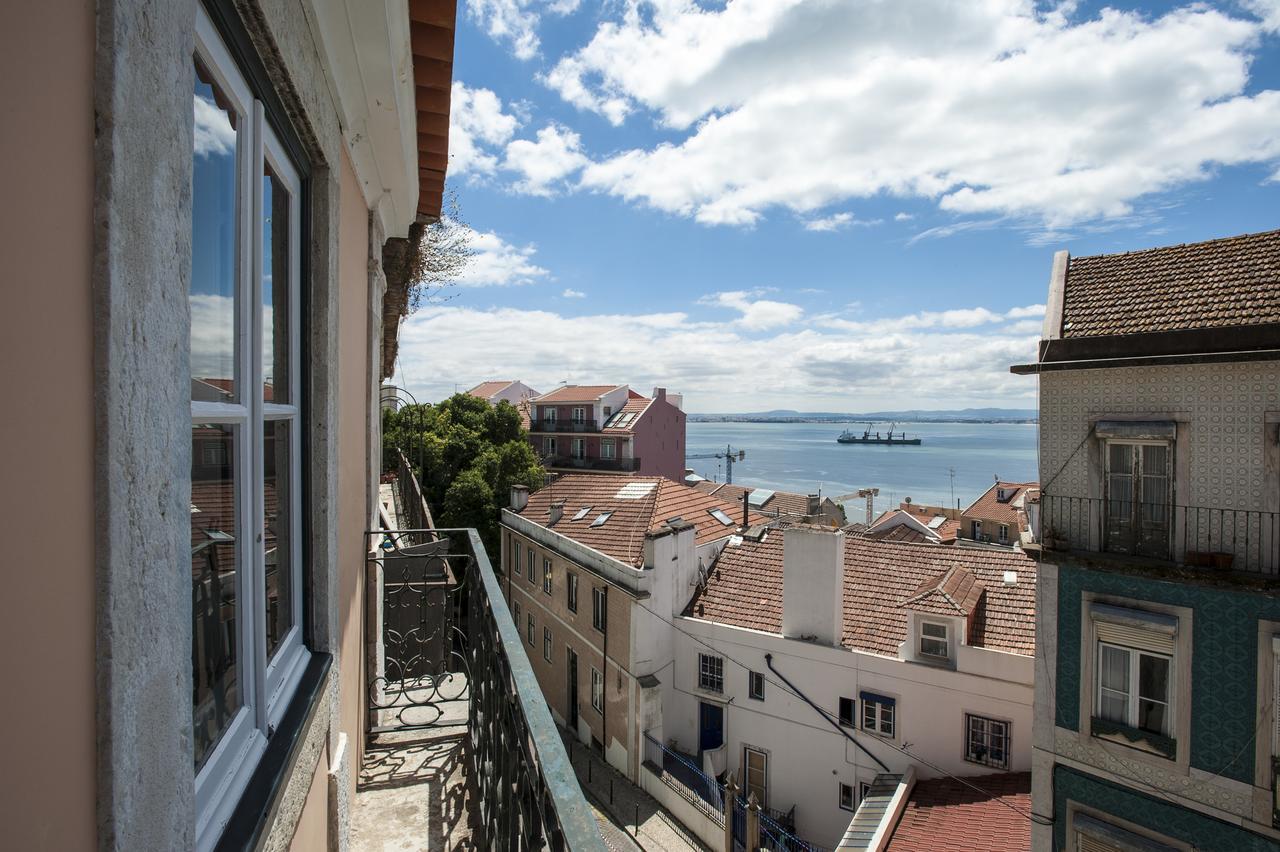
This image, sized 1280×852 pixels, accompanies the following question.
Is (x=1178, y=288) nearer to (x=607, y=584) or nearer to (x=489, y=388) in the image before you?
(x=607, y=584)

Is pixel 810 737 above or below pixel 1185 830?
below

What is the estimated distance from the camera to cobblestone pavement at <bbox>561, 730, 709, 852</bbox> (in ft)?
44.4

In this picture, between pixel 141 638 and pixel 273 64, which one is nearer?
pixel 141 638

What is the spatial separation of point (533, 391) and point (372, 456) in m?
55.3

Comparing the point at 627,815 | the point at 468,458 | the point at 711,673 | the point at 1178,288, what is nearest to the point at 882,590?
the point at 711,673

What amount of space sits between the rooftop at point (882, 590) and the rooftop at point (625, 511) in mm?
1460

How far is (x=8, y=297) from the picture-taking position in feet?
2.10

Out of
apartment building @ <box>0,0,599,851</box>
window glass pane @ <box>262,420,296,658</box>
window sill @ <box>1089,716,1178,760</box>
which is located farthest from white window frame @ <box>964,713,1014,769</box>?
window glass pane @ <box>262,420,296,658</box>

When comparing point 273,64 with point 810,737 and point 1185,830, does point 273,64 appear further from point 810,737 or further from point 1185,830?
point 810,737

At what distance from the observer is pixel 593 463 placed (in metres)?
39.8

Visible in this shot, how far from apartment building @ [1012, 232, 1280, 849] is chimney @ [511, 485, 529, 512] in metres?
16.5

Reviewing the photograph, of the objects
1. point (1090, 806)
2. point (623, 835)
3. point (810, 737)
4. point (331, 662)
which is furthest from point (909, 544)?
point (331, 662)

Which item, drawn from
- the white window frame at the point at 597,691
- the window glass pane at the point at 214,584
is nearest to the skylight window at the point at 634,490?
the white window frame at the point at 597,691

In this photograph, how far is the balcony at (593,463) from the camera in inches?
1549
